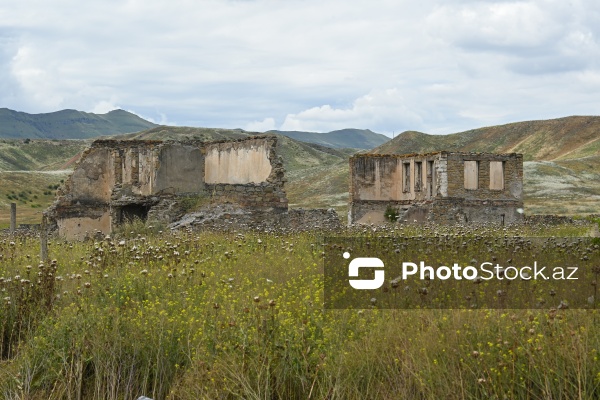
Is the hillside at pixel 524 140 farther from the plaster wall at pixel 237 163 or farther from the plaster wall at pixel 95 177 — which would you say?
the plaster wall at pixel 95 177

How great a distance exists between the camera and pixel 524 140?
301 ft

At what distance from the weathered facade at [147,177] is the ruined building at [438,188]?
24.9 feet

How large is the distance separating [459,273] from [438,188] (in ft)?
67.3

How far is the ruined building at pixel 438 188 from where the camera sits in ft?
96.9

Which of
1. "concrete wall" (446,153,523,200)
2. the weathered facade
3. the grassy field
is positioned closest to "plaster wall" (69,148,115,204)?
the weathered facade

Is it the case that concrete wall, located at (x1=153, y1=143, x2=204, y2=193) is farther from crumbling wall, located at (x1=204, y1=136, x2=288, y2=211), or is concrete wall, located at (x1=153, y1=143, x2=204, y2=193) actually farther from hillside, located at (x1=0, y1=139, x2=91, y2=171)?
hillside, located at (x1=0, y1=139, x2=91, y2=171)

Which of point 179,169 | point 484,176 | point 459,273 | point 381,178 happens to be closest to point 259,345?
point 459,273

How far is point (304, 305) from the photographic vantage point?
779 cm

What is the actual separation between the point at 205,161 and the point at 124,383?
64.2ft

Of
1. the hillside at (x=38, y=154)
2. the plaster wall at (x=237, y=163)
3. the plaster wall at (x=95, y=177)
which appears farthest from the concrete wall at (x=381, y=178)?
the hillside at (x=38, y=154)

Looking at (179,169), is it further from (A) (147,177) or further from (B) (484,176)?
(B) (484,176)

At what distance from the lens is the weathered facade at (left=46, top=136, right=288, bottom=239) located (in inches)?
936

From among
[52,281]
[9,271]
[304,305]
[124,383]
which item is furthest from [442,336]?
[9,271]

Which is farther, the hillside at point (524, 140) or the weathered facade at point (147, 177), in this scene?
the hillside at point (524, 140)
